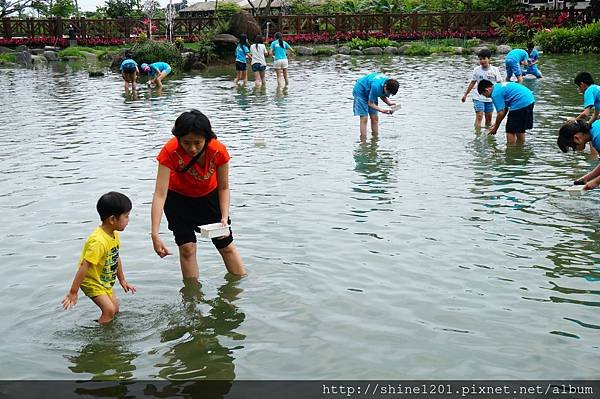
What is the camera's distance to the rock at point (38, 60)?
124 feet

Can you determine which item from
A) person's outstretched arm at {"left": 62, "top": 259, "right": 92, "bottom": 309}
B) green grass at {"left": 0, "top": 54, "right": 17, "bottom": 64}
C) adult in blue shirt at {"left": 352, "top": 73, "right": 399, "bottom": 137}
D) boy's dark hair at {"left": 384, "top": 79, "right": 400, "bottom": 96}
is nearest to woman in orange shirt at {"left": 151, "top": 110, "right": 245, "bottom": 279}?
person's outstretched arm at {"left": 62, "top": 259, "right": 92, "bottom": 309}

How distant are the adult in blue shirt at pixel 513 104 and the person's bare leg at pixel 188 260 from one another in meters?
7.39

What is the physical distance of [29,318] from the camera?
5988 mm

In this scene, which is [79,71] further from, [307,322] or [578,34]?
[307,322]

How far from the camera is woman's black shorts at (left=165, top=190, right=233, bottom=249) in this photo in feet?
19.9

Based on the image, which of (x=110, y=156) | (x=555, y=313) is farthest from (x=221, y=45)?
(x=555, y=313)

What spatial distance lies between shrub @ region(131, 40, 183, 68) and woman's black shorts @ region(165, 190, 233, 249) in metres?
26.0

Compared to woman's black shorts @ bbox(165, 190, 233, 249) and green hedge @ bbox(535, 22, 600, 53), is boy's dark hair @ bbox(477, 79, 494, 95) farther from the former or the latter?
green hedge @ bbox(535, 22, 600, 53)

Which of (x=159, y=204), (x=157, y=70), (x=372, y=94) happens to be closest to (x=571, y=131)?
(x=159, y=204)

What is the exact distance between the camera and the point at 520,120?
12242 mm

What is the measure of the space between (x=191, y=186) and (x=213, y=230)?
443mm

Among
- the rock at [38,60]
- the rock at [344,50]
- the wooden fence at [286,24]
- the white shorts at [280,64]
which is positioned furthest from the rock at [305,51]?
the white shorts at [280,64]

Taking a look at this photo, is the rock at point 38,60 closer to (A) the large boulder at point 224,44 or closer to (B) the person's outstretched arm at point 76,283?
(A) the large boulder at point 224,44

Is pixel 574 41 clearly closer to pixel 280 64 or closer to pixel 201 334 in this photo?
pixel 280 64
